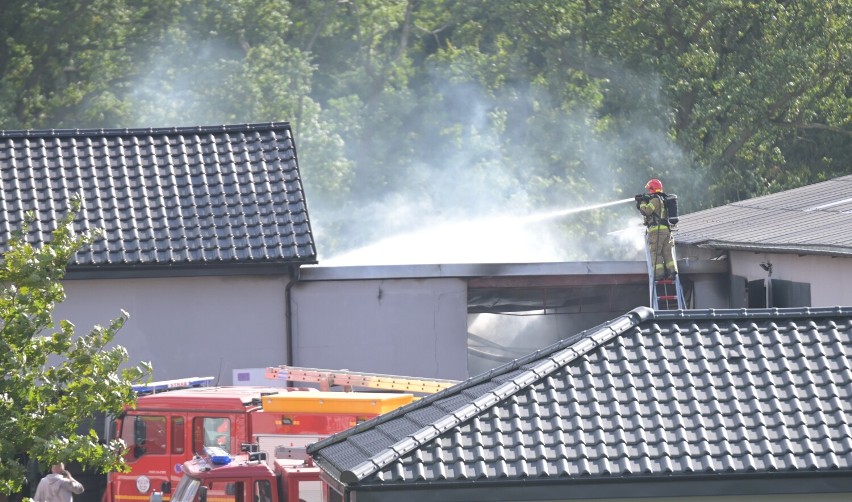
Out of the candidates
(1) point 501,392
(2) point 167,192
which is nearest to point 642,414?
(1) point 501,392

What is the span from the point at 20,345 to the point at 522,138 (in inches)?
1281

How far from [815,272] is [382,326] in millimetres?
5628

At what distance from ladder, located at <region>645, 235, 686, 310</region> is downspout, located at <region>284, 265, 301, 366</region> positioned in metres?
4.63

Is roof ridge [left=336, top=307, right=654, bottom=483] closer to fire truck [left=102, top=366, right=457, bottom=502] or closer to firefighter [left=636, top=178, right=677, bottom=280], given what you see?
fire truck [left=102, top=366, right=457, bottom=502]

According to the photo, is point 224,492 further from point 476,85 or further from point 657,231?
point 476,85

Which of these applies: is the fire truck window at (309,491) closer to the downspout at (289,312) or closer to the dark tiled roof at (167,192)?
the downspout at (289,312)

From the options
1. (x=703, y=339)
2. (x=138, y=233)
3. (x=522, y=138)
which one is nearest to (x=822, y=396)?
(x=703, y=339)

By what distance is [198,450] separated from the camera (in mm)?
14289

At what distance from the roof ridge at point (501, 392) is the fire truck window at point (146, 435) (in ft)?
16.1

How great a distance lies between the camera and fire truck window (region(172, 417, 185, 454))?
564 inches

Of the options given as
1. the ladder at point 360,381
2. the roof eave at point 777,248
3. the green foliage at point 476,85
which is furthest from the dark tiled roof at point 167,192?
the green foliage at point 476,85

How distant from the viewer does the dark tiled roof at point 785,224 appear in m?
15.5

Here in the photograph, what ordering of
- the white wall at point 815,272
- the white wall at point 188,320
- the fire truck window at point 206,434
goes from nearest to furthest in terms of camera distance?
the fire truck window at point 206,434 → the white wall at point 815,272 → the white wall at point 188,320

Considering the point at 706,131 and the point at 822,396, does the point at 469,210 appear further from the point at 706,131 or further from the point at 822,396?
the point at 822,396
